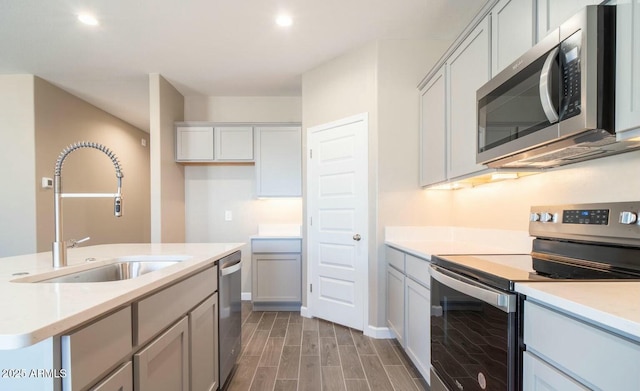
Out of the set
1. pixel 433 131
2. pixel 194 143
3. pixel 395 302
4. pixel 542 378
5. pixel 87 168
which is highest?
pixel 194 143

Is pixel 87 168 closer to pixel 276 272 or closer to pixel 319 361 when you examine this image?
pixel 276 272

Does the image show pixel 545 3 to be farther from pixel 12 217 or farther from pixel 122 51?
pixel 12 217

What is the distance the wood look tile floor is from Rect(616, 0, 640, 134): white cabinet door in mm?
1807

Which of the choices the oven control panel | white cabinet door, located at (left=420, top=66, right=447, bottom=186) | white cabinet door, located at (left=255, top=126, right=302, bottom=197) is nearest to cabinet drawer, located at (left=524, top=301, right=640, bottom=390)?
the oven control panel

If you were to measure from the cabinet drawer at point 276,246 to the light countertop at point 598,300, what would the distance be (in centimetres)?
255

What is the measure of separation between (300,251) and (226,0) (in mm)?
2443

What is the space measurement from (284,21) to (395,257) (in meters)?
2.14

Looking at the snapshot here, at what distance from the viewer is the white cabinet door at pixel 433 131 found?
7.11 ft

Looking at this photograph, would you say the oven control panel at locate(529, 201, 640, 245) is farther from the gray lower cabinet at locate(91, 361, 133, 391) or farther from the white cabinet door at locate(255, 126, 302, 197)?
the white cabinet door at locate(255, 126, 302, 197)

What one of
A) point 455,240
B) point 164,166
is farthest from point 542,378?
point 164,166

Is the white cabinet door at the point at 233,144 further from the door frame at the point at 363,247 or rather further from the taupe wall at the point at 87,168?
the taupe wall at the point at 87,168

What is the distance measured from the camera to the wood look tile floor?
6.32 ft

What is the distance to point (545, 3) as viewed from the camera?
1246 millimetres

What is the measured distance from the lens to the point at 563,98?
1.06 m
